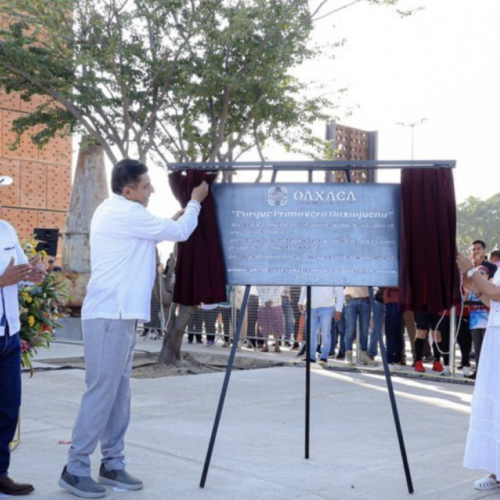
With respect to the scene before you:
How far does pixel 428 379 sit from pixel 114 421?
733 cm

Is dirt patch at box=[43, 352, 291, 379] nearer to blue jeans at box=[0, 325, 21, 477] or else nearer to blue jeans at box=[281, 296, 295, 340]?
blue jeans at box=[281, 296, 295, 340]

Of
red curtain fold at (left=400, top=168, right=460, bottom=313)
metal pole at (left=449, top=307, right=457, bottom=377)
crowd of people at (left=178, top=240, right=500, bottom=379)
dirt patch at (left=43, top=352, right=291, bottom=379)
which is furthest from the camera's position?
crowd of people at (left=178, top=240, right=500, bottom=379)

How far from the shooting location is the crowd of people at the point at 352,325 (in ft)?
41.4

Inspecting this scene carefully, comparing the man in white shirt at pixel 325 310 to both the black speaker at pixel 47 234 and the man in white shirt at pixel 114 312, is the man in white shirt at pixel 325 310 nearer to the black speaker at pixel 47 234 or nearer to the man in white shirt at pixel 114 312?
the man in white shirt at pixel 114 312

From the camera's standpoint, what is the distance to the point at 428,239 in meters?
5.92

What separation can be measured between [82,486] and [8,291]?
1.35m

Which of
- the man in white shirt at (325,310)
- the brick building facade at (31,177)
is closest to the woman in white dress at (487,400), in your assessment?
the man in white shirt at (325,310)

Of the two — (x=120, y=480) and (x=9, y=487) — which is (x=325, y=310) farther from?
(x=9, y=487)

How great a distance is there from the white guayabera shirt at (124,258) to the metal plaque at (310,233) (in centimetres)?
65

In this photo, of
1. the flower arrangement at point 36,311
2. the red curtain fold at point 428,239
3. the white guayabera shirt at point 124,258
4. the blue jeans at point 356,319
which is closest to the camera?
the white guayabera shirt at point 124,258

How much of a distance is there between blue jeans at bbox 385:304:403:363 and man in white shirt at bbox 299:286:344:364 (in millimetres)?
835

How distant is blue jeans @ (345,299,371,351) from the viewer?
14.0m

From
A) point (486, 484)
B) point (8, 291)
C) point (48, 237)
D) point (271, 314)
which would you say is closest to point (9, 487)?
point (8, 291)

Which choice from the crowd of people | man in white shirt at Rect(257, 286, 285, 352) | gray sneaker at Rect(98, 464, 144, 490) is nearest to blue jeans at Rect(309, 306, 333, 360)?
the crowd of people
